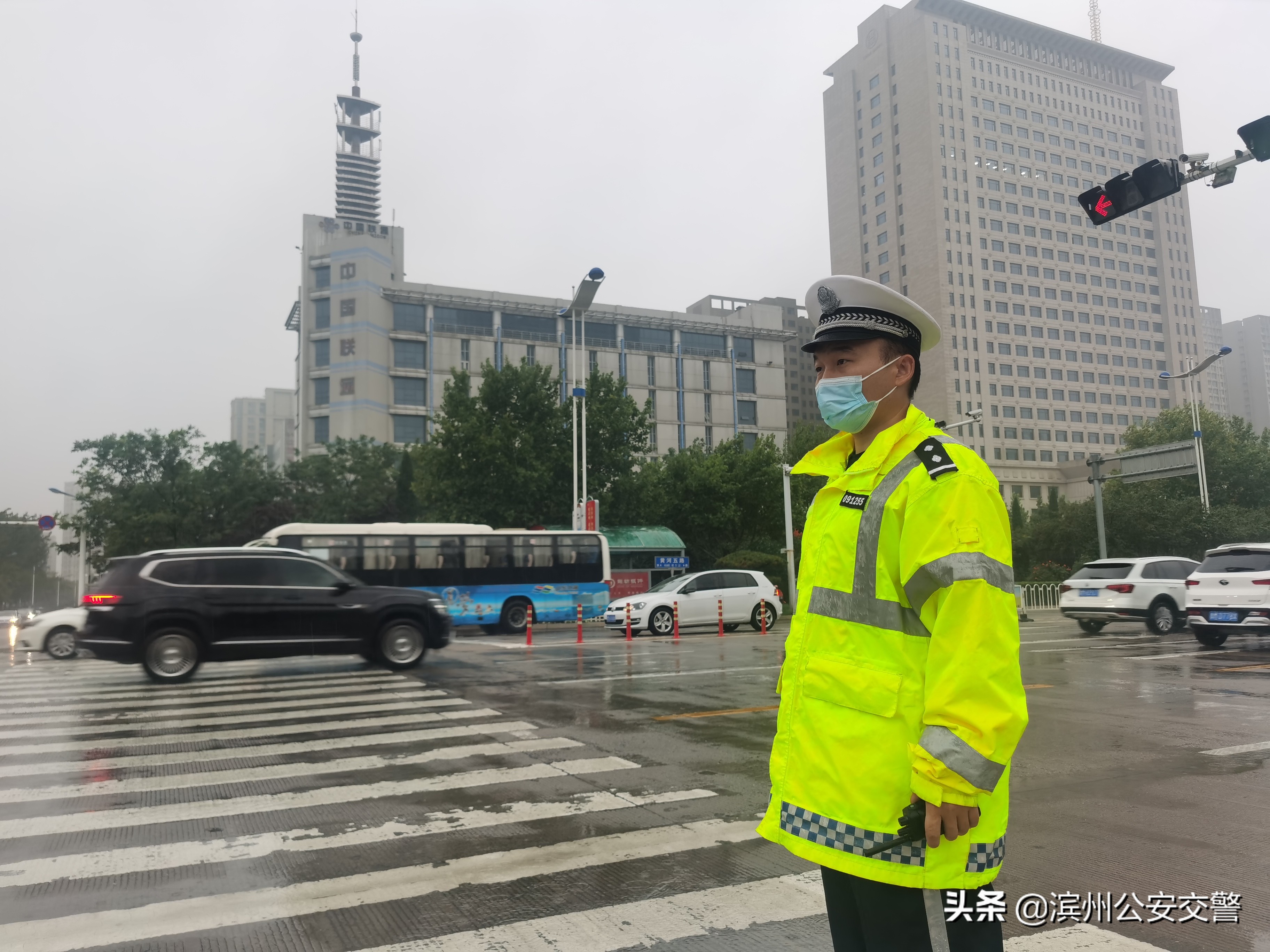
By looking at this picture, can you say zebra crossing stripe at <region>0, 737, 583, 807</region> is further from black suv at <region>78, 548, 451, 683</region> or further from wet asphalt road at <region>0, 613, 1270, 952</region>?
black suv at <region>78, 548, 451, 683</region>

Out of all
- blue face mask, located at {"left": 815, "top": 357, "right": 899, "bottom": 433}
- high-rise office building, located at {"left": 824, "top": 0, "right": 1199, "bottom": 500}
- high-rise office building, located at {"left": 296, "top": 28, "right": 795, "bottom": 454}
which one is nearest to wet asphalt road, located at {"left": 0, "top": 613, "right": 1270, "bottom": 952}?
blue face mask, located at {"left": 815, "top": 357, "right": 899, "bottom": 433}

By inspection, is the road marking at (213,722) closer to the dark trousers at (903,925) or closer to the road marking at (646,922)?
the road marking at (646,922)

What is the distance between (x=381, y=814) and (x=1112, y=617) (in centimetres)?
1784

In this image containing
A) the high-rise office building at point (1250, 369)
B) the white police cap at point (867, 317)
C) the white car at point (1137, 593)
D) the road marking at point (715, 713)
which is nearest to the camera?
the white police cap at point (867, 317)

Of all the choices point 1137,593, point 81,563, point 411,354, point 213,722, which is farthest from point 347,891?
point 411,354

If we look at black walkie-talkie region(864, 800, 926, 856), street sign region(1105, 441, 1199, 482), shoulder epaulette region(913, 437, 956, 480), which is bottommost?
black walkie-talkie region(864, 800, 926, 856)

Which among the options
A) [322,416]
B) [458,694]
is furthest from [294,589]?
[322,416]

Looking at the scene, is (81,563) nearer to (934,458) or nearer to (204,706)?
(204,706)

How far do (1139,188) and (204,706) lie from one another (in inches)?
495

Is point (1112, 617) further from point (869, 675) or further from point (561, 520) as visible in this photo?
point (561, 520)

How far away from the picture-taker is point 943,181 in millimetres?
101500

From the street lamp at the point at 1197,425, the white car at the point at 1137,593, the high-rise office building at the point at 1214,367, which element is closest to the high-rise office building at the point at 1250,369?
the high-rise office building at the point at 1214,367

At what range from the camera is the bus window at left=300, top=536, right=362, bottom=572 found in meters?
22.5

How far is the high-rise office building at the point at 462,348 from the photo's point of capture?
6894 centimetres
